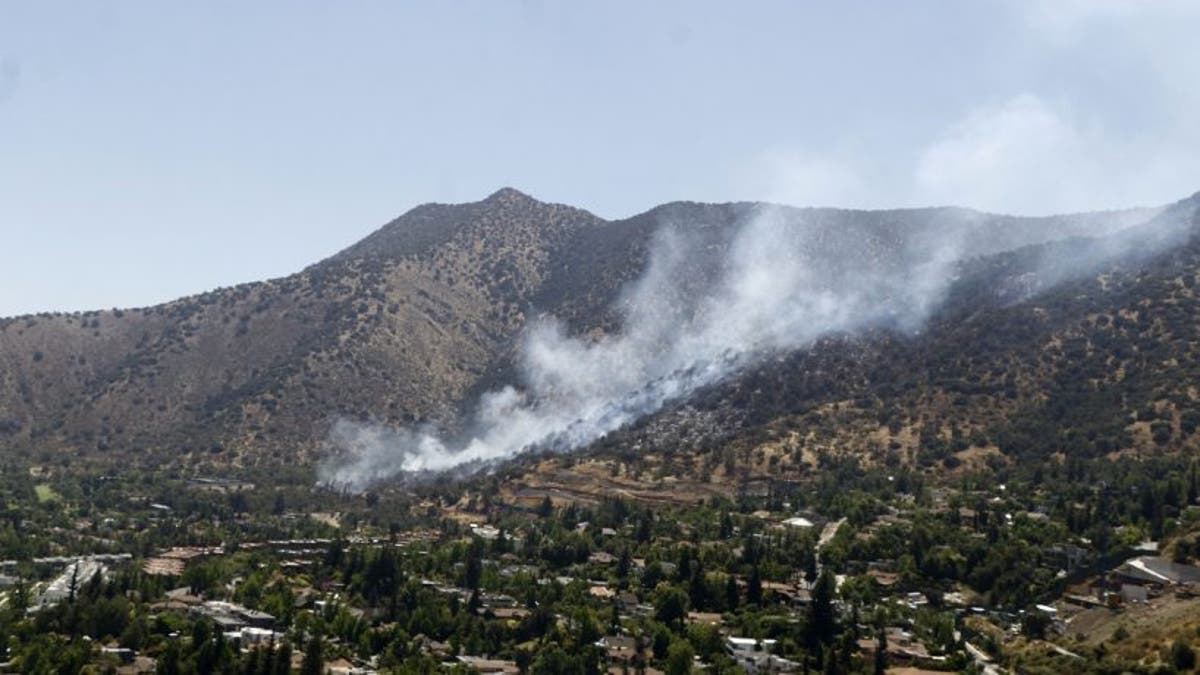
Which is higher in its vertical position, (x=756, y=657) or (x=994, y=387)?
(x=994, y=387)

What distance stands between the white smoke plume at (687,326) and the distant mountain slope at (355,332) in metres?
1.70

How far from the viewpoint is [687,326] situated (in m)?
A: 164

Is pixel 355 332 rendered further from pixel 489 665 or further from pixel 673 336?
pixel 489 665

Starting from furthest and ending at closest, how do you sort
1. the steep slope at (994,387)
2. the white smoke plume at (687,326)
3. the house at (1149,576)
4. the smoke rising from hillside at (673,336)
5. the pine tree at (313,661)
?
the white smoke plume at (687,326) → the smoke rising from hillside at (673,336) → the steep slope at (994,387) → the house at (1149,576) → the pine tree at (313,661)

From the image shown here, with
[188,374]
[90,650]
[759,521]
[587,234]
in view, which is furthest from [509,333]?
[90,650]

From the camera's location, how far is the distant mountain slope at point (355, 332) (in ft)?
451

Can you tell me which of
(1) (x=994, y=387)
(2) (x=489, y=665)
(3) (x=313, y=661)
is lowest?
(2) (x=489, y=665)

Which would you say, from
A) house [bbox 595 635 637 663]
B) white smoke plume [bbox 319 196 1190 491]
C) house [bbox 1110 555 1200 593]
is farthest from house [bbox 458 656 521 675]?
white smoke plume [bbox 319 196 1190 491]

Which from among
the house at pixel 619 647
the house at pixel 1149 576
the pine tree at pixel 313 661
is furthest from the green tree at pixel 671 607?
the house at pixel 1149 576

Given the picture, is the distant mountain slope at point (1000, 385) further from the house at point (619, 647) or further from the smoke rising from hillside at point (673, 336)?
the house at point (619, 647)

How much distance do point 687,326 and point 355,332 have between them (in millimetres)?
43844

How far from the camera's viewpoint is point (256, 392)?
14125 centimetres

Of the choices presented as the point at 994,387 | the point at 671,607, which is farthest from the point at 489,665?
the point at 994,387

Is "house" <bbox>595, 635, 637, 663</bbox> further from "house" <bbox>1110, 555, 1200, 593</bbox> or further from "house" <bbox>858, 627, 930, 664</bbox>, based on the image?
"house" <bbox>1110, 555, 1200, 593</bbox>
